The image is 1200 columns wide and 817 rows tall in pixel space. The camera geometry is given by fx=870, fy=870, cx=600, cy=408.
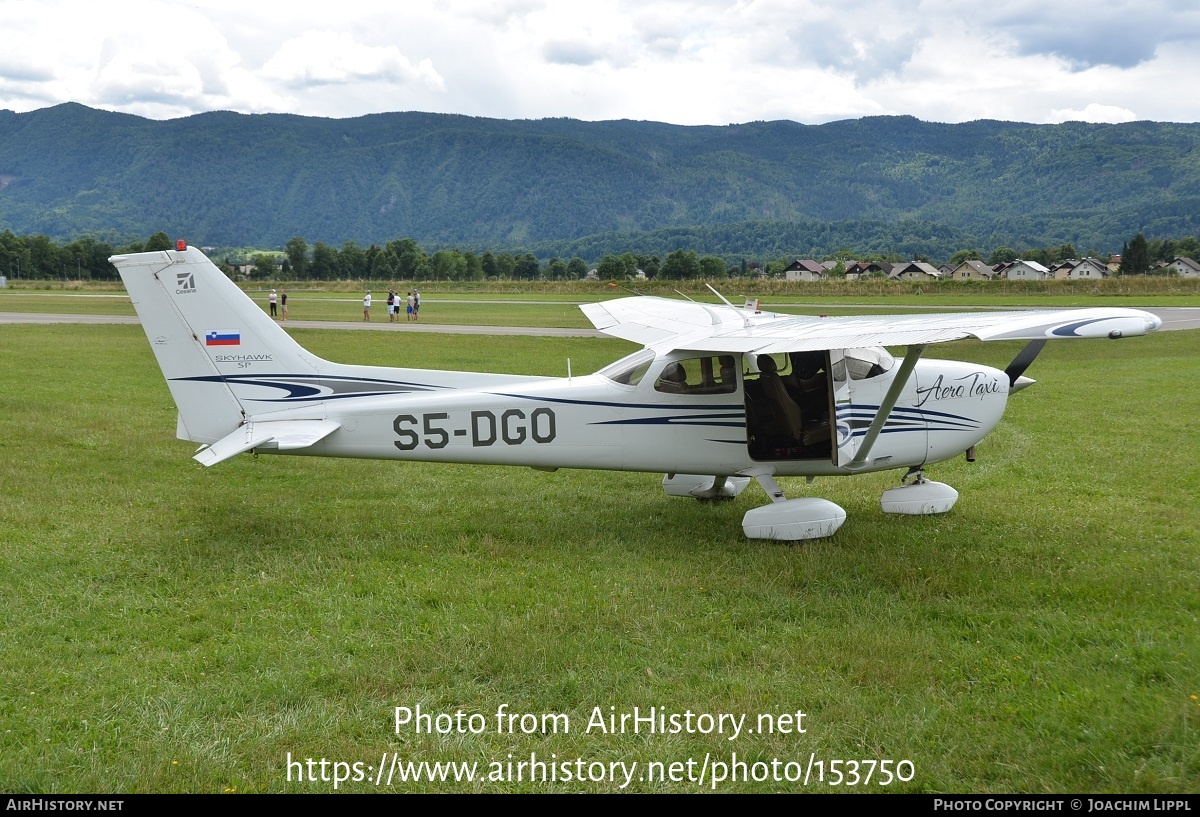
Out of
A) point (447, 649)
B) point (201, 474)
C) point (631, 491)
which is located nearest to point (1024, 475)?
point (631, 491)

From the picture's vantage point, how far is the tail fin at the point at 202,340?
8.27 meters

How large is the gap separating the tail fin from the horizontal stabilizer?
25cm

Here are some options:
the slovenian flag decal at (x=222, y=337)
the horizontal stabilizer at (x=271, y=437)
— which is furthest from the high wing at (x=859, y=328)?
the slovenian flag decal at (x=222, y=337)

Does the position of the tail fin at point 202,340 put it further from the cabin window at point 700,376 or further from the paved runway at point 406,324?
the paved runway at point 406,324

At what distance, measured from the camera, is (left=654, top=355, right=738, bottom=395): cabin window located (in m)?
8.71

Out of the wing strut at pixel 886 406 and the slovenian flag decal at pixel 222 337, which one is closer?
the wing strut at pixel 886 406

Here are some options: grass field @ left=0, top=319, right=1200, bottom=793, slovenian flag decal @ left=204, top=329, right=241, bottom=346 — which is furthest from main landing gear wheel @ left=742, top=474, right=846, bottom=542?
slovenian flag decal @ left=204, top=329, right=241, bottom=346

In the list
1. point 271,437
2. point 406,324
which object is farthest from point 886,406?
point 406,324

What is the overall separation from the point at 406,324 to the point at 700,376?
32452 mm

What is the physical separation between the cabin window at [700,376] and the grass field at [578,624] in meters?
1.51

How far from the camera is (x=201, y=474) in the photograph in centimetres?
1145

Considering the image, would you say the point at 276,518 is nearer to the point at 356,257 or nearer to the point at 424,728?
the point at 424,728

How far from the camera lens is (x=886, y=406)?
26.4 ft

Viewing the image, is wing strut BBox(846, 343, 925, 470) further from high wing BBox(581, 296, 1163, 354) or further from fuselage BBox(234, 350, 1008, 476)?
high wing BBox(581, 296, 1163, 354)
